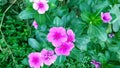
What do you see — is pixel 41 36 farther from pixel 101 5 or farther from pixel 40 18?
pixel 101 5

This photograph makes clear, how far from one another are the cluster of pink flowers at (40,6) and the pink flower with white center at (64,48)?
210 millimetres

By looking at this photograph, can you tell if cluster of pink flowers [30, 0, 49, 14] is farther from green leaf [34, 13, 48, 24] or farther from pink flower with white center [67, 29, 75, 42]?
pink flower with white center [67, 29, 75, 42]

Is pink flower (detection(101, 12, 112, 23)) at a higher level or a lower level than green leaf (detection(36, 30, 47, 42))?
higher

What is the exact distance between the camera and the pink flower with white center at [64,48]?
1.77m

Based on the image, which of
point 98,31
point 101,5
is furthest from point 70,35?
point 101,5

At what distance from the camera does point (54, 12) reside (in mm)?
1905

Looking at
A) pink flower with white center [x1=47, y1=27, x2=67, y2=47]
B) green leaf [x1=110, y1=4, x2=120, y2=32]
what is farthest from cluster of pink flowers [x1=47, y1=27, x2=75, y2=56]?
green leaf [x1=110, y1=4, x2=120, y2=32]

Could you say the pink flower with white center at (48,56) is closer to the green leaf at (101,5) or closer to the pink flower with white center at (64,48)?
the pink flower with white center at (64,48)

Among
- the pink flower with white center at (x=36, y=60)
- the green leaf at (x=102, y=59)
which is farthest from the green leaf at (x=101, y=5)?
the pink flower with white center at (x=36, y=60)

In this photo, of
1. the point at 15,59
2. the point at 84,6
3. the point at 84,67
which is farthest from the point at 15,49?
the point at 84,6

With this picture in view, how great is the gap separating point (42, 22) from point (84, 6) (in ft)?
0.84

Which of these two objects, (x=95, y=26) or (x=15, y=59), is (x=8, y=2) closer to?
(x=15, y=59)

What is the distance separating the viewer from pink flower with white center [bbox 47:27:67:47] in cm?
175

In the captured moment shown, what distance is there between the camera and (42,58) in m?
1.85
